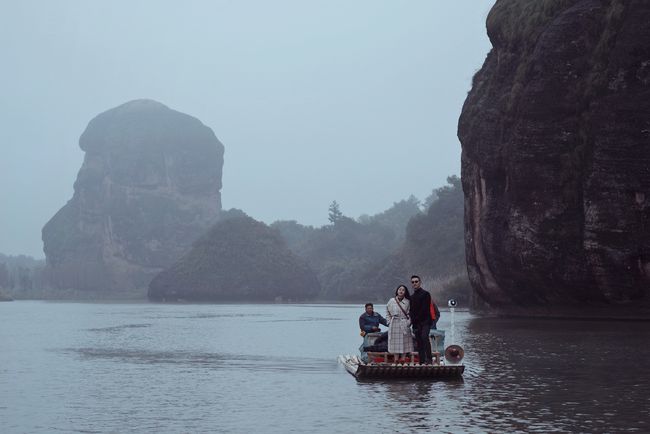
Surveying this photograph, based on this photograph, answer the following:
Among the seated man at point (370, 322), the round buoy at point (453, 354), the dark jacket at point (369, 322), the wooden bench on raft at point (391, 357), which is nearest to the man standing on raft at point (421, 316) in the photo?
the wooden bench on raft at point (391, 357)

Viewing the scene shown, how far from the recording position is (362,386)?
21797 millimetres

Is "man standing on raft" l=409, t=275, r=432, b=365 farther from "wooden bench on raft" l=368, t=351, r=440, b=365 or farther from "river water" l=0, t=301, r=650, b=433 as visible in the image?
"river water" l=0, t=301, r=650, b=433

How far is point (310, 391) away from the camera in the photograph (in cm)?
2133

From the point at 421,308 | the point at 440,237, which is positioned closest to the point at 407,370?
the point at 421,308

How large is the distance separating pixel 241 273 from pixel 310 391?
157 m

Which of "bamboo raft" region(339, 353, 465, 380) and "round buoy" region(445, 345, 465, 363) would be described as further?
"round buoy" region(445, 345, 465, 363)

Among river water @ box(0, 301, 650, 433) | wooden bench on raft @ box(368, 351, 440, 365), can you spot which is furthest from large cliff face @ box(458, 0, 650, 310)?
wooden bench on raft @ box(368, 351, 440, 365)

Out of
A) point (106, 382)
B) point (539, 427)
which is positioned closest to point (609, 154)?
point (106, 382)

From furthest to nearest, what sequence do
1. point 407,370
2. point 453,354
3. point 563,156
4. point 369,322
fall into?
point 563,156 < point 369,322 < point 453,354 < point 407,370

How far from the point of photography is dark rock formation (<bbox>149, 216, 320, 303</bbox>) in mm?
175125

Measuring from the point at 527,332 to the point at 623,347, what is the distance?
37.2 ft

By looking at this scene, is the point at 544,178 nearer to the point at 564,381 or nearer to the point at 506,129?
the point at 506,129

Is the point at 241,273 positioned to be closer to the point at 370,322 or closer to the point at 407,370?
the point at 370,322

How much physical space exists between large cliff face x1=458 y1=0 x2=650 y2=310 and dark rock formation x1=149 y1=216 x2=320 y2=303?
359 feet
